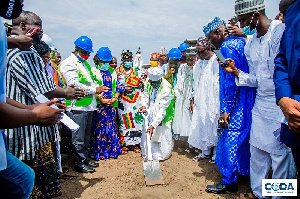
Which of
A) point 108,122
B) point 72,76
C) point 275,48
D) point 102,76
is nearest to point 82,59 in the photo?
point 72,76

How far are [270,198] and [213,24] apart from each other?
2.54 m

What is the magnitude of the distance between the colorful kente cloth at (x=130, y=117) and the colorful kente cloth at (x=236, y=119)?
266 cm

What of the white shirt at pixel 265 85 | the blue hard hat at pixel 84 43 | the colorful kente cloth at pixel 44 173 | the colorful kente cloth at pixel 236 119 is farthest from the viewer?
the blue hard hat at pixel 84 43

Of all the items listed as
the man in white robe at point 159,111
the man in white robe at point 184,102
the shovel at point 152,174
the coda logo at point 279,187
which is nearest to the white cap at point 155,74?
the man in white robe at point 159,111

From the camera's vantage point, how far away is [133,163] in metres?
4.50

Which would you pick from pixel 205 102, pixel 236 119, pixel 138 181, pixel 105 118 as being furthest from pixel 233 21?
pixel 105 118

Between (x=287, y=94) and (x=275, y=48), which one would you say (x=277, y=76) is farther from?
(x=275, y=48)

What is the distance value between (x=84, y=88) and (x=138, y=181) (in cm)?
177

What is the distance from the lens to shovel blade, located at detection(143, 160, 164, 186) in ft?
11.3

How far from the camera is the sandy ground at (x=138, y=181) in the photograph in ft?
10.4

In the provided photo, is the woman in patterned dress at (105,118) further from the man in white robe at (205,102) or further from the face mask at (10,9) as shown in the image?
the face mask at (10,9)

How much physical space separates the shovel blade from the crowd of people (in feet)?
2.02

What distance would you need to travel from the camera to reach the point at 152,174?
3.63 m

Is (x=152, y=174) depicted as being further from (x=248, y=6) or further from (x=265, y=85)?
(x=248, y=6)
